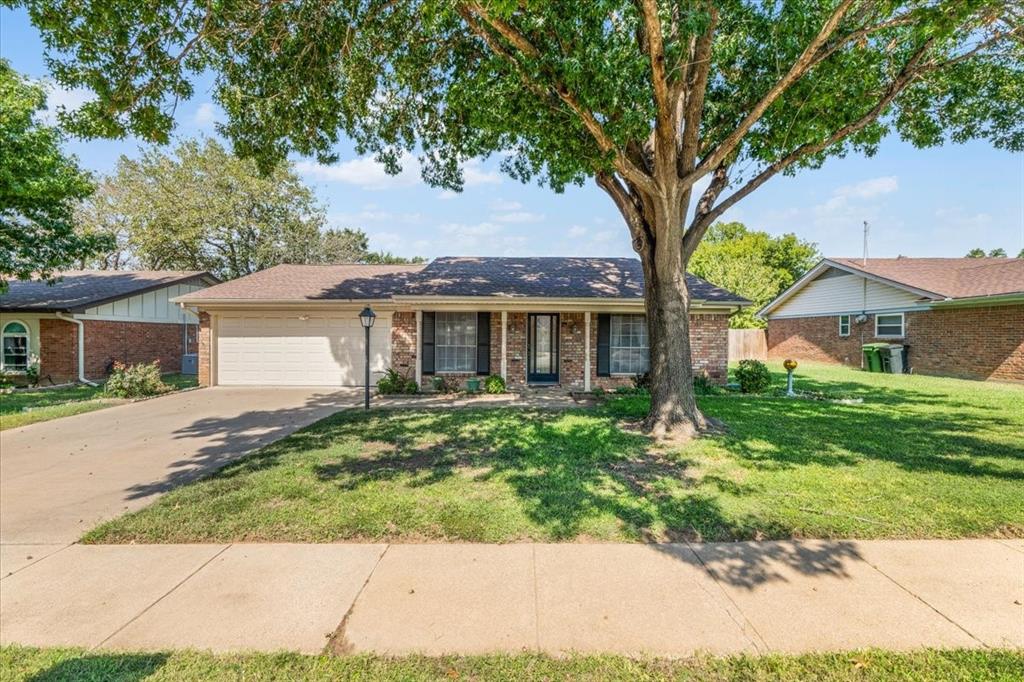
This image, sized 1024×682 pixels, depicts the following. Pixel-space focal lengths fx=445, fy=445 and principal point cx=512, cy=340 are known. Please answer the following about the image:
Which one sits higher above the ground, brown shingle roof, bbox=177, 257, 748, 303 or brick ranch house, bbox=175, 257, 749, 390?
brown shingle roof, bbox=177, 257, 748, 303

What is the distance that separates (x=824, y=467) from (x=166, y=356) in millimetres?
19983

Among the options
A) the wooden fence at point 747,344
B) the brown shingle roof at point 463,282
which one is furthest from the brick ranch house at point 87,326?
the wooden fence at point 747,344

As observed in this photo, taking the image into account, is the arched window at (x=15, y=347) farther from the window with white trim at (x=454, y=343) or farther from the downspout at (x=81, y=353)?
the window with white trim at (x=454, y=343)

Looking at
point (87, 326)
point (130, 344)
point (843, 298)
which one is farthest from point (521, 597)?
point (843, 298)

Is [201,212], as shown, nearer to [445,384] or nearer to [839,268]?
[445,384]

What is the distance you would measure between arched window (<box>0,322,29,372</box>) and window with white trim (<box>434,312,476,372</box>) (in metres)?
13.1

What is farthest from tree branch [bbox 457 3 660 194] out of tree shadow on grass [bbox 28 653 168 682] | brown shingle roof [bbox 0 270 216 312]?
brown shingle roof [bbox 0 270 216 312]

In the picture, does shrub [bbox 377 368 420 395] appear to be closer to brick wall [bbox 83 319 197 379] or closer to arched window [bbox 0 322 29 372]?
brick wall [bbox 83 319 197 379]

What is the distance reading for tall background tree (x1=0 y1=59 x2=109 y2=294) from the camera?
389 inches

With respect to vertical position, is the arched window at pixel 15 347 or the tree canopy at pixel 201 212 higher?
the tree canopy at pixel 201 212

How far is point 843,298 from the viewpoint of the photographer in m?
18.5

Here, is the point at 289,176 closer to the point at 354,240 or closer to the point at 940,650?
the point at 354,240

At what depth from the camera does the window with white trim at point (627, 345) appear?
39.3 feet

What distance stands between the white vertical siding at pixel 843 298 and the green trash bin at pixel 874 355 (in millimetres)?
1567
